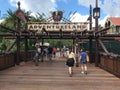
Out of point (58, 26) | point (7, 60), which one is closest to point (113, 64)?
point (7, 60)

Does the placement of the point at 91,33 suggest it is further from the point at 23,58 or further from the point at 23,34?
the point at 23,58

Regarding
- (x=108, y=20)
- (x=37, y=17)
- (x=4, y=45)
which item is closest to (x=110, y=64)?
(x=4, y=45)

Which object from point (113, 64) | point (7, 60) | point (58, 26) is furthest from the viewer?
point (58, 26)

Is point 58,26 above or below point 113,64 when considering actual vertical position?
above

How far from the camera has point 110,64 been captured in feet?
86.3

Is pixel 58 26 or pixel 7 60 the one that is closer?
pixel 7 60

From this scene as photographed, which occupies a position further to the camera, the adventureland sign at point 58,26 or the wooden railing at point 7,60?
the adventureland sign at point 58,26

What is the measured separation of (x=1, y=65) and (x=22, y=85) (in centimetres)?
999

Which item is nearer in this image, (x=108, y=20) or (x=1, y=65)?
(x=1, y=65)

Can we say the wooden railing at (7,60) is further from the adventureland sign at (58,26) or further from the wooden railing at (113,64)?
the wooden railing at (113,64)

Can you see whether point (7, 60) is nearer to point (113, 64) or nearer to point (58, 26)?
point (58, 26)

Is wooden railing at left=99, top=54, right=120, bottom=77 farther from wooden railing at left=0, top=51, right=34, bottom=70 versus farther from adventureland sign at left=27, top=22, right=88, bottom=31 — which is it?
wooden railing at left=0, top=51, right=34, bottom=70

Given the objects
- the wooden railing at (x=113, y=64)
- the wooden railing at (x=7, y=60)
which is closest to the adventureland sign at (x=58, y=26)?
the wooden railing at (x=7, y=60)

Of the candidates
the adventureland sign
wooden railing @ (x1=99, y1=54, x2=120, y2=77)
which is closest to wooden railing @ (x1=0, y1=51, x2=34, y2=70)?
the adventureland sign
